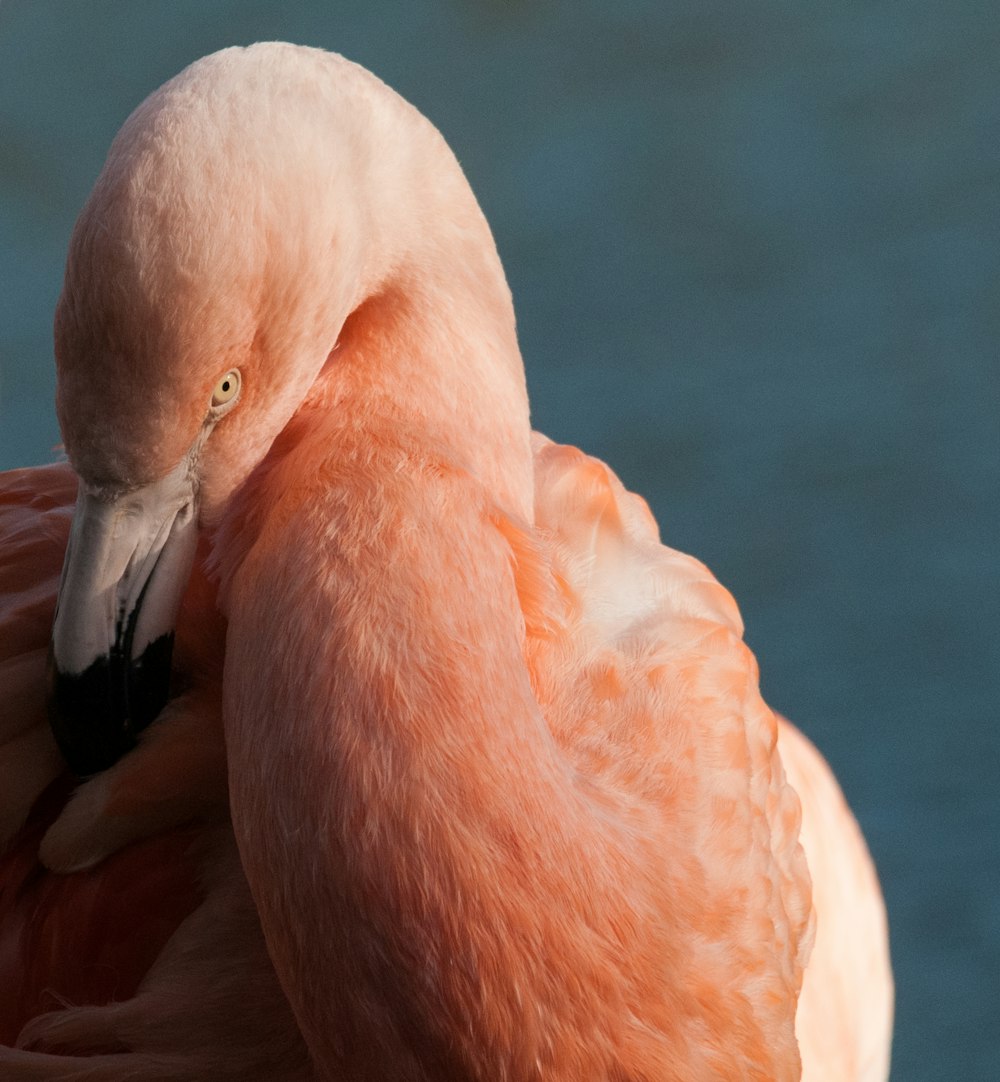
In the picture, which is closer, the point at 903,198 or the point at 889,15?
the point at 903,198

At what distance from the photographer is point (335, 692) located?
170cm

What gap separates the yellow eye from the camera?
1.76 meters

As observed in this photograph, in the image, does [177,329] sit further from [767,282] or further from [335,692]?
[767,282]

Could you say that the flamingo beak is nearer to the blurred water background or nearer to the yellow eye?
the yellow eye

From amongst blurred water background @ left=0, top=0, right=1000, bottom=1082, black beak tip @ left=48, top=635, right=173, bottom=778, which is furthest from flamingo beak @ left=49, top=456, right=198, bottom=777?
blurred water background @ left=0, top=0, right=1000, bottom=1082

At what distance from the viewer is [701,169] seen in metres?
4.33

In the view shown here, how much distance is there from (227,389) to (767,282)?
104 inches

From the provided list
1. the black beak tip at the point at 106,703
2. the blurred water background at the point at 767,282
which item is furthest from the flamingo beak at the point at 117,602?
the blurred water background at the point at 767,282

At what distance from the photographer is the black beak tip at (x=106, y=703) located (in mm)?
1889

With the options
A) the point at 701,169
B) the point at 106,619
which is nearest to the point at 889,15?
the point at 701,169

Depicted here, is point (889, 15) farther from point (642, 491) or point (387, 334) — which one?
point (387, 334)

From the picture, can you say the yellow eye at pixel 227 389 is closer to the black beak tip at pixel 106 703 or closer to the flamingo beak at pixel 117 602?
the flamingo beak at pixel 117 602

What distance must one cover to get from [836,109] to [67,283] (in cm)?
314

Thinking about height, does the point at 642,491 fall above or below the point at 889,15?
below
